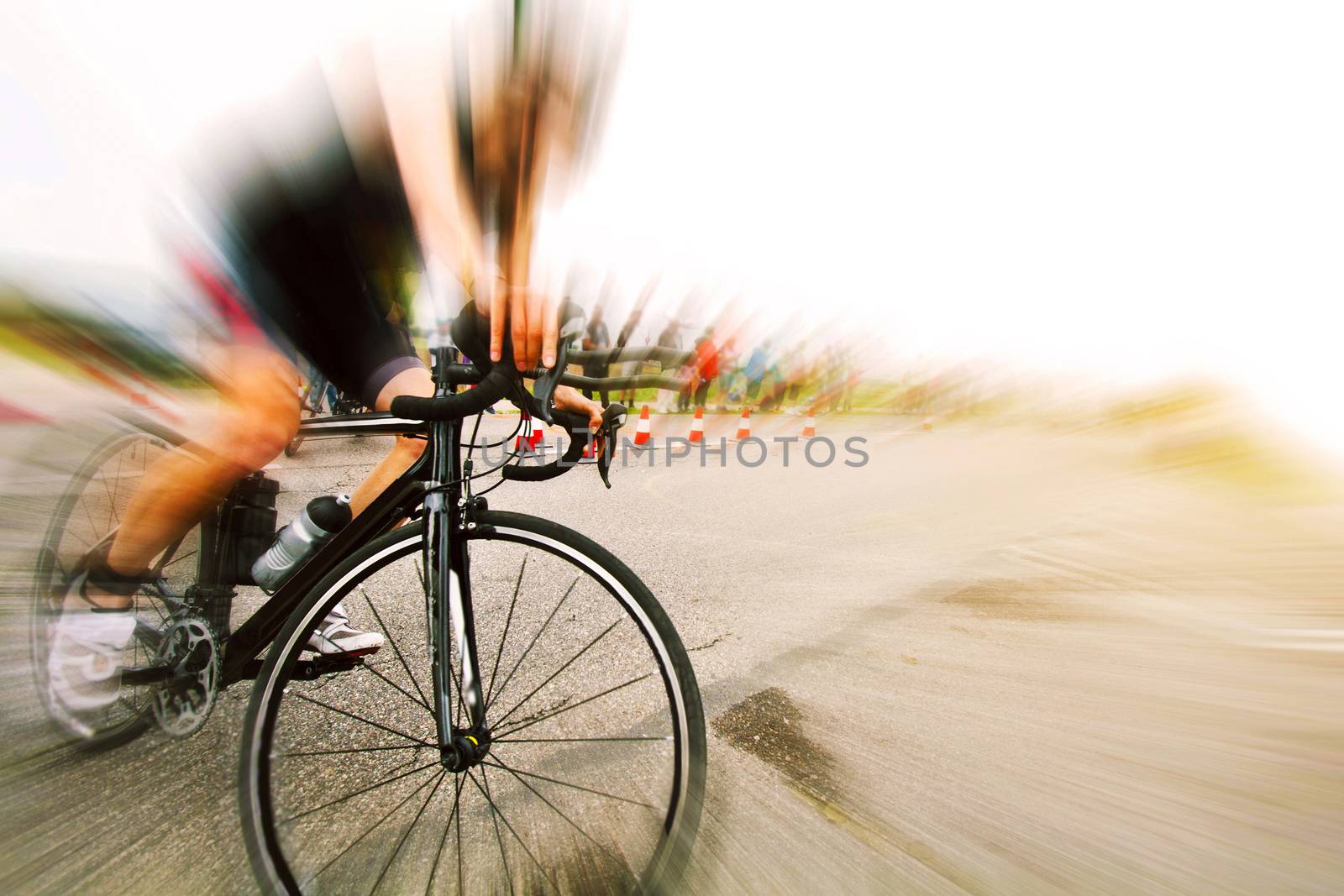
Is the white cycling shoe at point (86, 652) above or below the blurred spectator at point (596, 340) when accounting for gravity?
below

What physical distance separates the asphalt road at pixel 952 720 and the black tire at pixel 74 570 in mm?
92

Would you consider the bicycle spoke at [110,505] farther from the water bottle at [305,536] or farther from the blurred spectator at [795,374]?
the blurred spectator at [795,374]

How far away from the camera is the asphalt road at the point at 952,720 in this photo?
1.53 metres

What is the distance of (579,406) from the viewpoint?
5.50ft

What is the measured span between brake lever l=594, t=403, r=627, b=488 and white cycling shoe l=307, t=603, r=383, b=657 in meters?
1.06

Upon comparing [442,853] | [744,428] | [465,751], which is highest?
[744,428]

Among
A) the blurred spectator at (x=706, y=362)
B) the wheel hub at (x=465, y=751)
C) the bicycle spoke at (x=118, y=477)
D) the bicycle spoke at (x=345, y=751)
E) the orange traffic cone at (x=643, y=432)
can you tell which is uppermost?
the orange traffic cone at (x=643, y=432)

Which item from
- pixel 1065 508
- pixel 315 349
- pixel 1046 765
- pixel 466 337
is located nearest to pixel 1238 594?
pixel 1065 508

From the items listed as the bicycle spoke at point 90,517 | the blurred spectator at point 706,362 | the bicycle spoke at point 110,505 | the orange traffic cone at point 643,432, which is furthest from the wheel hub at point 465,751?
the orange traffic cone at point 643,432

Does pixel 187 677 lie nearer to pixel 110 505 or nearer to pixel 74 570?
pixel 74 570

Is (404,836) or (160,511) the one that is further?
(160,511)

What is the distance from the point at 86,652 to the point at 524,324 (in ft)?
6.15

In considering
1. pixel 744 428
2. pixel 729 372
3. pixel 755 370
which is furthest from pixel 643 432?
pixel 729 372

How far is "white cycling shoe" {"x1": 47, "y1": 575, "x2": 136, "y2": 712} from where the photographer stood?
5.90ft
